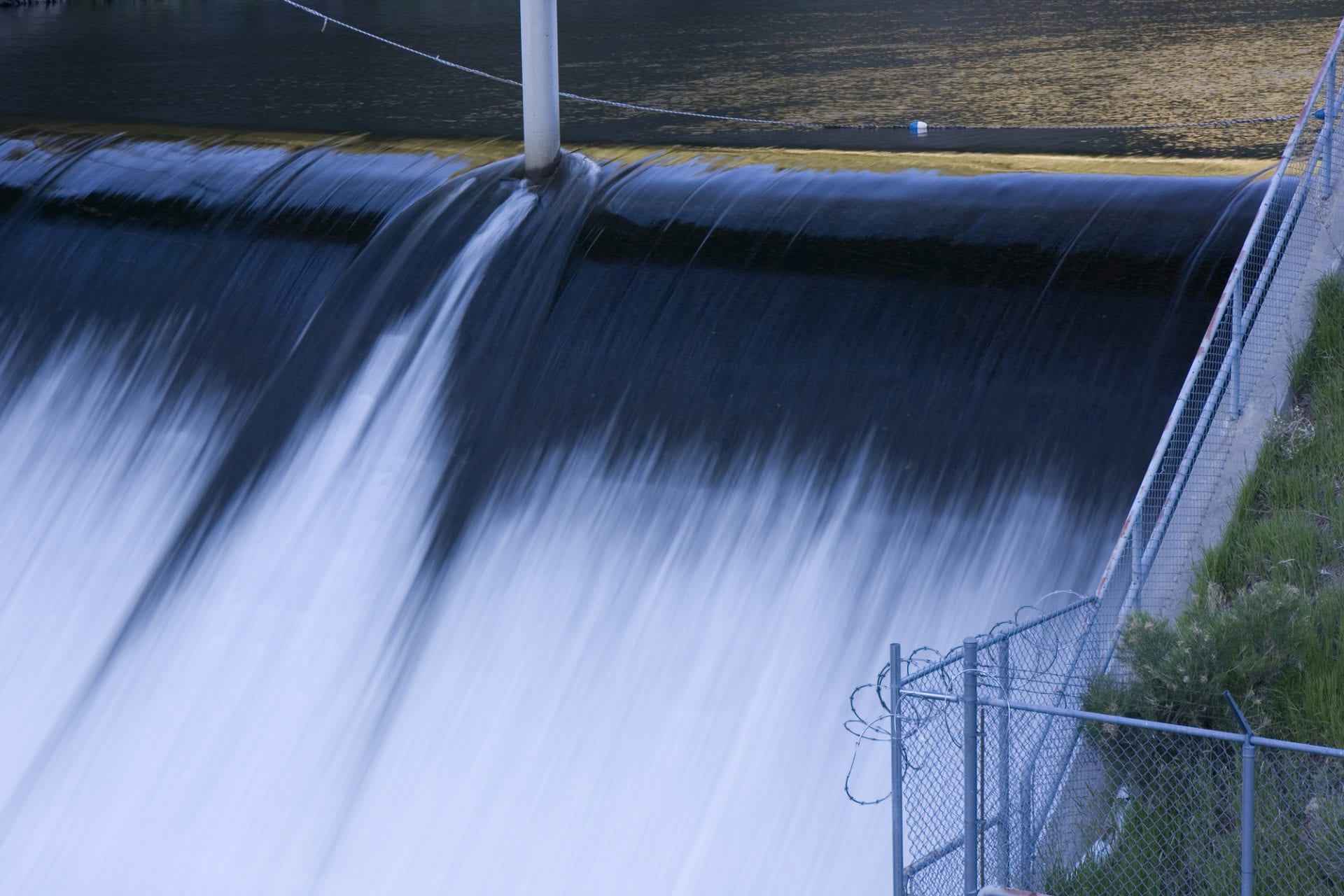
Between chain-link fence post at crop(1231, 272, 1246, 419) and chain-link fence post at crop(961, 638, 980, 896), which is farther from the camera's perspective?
chain-link fence post at crop(1231, 272, 1246, 419)

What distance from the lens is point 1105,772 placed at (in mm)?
5609

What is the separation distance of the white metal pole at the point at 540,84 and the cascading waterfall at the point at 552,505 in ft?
1.77

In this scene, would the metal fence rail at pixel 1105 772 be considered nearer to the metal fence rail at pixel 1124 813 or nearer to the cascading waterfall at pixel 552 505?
the metal fence rail at pixel 1124 813

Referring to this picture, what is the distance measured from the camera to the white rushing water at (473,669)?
24.0 feet

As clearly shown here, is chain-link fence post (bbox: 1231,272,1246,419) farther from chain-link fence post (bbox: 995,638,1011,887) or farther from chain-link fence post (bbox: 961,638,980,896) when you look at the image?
chain-link fence post (bbox: 961,638,980,896)

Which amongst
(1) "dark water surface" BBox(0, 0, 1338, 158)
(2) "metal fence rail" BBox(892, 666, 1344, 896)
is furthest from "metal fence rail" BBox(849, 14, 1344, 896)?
(1) "dark water surface" BBox(0, 0, 1338, 158)

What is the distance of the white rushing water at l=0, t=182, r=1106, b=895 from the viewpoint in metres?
7.32

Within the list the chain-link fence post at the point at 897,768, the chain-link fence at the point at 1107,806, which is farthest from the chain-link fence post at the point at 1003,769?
the chain-link fence post at the point at 897,768

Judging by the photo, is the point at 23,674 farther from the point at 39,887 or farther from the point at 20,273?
the point at 20,273

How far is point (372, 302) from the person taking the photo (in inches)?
415

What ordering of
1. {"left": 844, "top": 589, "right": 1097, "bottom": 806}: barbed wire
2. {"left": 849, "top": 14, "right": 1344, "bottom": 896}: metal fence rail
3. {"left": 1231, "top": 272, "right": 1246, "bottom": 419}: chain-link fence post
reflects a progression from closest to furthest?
1. {"left": 849, "top": 14, "right": 1344, "bottom": 896}: metal fence rail
2. {"left": 844, "top": 589, "right": 1097, "bottom": 806}: barbed wire
3. {"left": 1231, "top": 272, "right": 1246, "bottom": 419}: chain-link fence post

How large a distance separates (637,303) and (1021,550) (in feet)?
10.9

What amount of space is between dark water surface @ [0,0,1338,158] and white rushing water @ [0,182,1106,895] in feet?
19.3

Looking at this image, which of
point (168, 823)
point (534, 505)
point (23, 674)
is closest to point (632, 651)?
point (534, 505)
